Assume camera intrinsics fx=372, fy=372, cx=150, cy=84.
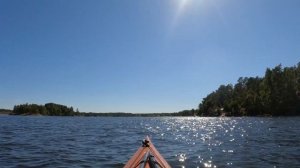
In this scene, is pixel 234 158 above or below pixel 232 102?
below

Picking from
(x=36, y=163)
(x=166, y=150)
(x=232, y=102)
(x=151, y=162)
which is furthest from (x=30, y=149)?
(x=232, y=102)

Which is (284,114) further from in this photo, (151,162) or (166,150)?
(151,162)

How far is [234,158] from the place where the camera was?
76.6ft

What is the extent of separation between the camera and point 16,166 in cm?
1925

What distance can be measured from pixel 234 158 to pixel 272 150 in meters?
5.01

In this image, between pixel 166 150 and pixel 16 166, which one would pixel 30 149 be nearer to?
pixel 16 166

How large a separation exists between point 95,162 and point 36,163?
3212 millimetres

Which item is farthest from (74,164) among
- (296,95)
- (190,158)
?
(296,95)

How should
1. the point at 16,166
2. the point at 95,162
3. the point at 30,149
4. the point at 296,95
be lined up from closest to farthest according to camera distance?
the point at 16,166, the point at 95,162, the point at 30,149, the point at 296,95

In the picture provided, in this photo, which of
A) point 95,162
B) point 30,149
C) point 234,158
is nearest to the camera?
point 95,162

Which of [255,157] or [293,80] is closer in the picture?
[255,157]

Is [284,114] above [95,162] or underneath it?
above

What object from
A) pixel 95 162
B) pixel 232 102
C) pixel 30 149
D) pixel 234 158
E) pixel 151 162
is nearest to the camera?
pixel 151 162

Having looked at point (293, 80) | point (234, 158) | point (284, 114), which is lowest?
point (234, 158)
